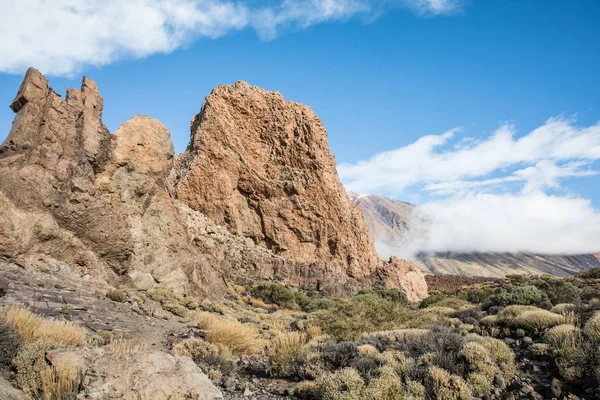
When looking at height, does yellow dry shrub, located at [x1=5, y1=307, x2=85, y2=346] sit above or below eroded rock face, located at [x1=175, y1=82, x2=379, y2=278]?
below

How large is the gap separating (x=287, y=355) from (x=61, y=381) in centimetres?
477

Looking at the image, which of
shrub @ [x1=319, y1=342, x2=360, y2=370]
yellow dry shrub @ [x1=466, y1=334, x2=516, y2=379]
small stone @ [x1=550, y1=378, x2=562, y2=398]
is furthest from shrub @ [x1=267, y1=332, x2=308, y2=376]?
small stone @ [x1=550, y1=378, x2=562, y2=398]

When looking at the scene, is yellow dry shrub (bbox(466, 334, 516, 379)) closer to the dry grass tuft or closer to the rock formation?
the dry grass tuft

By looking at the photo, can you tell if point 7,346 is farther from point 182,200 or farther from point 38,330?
point 182,200

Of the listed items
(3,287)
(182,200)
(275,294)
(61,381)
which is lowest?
(275,294)

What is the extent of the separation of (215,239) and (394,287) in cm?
1957

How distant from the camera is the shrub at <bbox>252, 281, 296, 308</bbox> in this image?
27562 millimetres

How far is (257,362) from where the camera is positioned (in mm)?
9273

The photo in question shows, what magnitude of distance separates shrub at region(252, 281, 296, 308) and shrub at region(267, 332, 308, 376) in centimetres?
1823

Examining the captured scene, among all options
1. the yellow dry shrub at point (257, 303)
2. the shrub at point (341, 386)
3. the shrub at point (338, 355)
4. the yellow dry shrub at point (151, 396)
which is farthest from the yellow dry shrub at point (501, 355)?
the yellow dry shrub at point (257, 303)

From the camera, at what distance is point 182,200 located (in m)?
40.4

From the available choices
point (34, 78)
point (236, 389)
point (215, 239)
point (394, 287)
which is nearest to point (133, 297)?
point (236, 389)

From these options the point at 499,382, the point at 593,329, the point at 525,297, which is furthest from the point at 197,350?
the point at 525,297

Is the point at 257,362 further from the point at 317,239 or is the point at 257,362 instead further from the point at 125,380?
the point at 317,239
